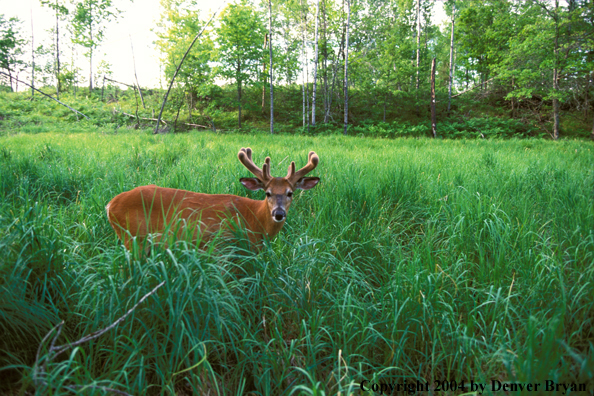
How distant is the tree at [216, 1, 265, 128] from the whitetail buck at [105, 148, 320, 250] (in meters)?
17.1

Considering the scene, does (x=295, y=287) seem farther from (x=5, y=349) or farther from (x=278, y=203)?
(x=5, y=349)

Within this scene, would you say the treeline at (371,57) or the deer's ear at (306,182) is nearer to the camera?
the deer's ear at (306,182)

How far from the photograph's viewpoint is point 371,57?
21.2 m

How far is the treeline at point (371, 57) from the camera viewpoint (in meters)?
16.6

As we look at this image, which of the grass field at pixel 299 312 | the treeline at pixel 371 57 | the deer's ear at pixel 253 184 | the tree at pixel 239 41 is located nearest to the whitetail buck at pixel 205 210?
the deer's ear at pixel 253 184

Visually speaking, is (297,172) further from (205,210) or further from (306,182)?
(205,210)

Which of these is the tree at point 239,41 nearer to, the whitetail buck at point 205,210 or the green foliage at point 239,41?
the green foliage at point 239,41

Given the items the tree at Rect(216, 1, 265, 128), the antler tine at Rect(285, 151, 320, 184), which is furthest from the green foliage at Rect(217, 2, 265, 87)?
the antler tine at Rect(285, 151, 320, 184)

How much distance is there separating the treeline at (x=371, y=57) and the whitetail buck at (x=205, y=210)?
48.0 feet

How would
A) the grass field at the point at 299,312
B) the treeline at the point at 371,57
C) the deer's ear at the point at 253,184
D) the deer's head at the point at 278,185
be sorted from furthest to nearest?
the treeline at the point at 371,57, the deer's ear at the point at 253,184, the deer's head at the point at 278,185, the grass field at the point at 299,312

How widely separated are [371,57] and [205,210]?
21548 mm

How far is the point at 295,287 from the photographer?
2.02 meters

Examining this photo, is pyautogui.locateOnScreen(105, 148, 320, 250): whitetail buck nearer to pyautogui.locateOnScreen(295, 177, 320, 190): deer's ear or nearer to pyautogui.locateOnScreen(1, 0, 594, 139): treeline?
pyautogui.locateOnScreen(295, 177, 320, 190): deer's ear

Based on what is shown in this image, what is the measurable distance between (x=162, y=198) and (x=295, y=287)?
53.2 inches
